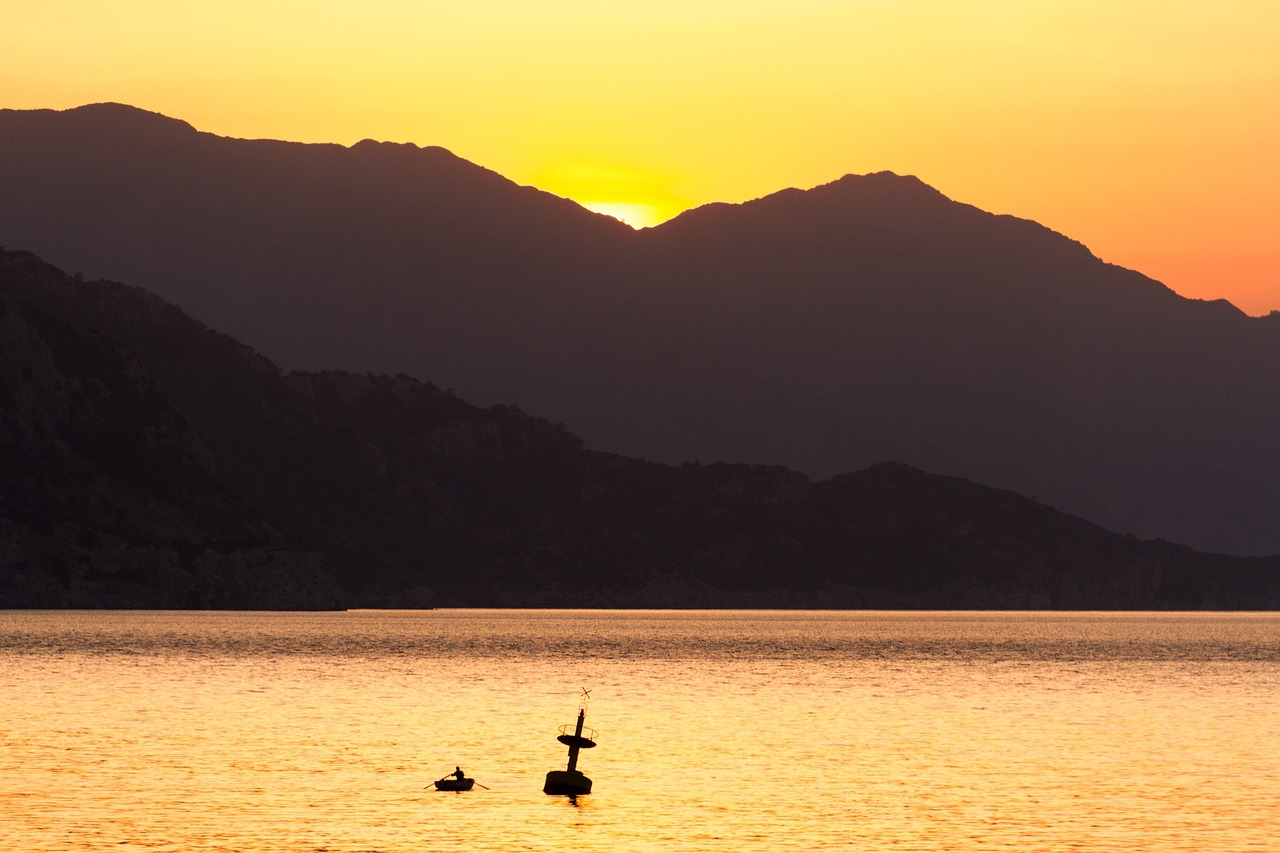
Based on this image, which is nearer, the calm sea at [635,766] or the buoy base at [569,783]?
the calm sea at [635,766]

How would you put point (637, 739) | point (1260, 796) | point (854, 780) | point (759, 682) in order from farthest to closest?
1. point (759, 682)
2. point (637, 739)
3. point (854, 780)
4. point (1260, 796)

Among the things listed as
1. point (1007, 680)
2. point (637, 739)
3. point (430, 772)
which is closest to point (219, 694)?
point (637, 739)

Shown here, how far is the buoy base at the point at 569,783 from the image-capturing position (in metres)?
82.5

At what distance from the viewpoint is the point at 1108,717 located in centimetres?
12900

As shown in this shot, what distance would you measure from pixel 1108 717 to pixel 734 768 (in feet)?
146

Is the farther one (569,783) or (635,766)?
(635,766)

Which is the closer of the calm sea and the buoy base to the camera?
the calm sea

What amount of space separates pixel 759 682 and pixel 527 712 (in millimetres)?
44974

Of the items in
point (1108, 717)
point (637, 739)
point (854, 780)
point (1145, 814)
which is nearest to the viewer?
point (1145, 814)

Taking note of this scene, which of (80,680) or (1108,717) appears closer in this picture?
(1108,717)

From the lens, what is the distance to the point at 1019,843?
227ft

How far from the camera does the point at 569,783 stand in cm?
8256

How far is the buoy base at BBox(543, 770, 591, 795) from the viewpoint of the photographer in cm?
8250

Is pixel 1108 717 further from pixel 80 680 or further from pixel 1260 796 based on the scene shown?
pixel 80 680
